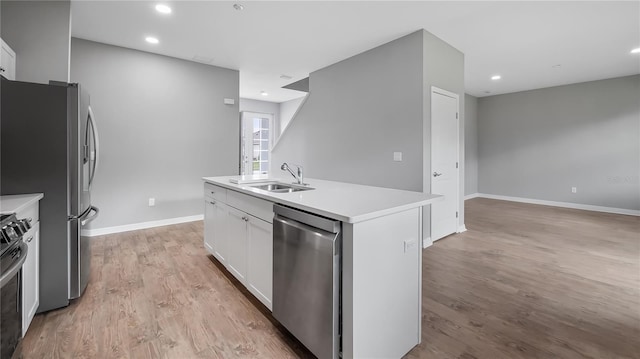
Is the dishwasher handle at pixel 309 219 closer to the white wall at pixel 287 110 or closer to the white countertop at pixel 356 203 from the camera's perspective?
the white countertop at pixel 356 203

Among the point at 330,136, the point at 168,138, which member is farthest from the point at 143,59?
the point at 330,136

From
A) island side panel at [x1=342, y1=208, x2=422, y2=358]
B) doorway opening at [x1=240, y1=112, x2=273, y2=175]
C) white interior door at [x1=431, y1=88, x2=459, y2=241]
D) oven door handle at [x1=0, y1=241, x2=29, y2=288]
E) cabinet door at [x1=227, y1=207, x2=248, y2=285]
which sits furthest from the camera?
doorway opening at [x1=240, y1=112, x2=273, y2=175]

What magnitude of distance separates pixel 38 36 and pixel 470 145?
8.28 meters

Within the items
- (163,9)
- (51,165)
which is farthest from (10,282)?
(163,9)

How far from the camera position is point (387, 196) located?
1818mm

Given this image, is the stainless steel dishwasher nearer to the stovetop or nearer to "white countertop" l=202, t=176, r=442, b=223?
"white countertop" l=202, t=176, r=442, b=223

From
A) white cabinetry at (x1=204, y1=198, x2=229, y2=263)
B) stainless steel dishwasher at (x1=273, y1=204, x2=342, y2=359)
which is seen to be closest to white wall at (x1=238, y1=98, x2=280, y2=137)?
white cabinetry at (x1=204, y1=198, x2=229, y2=263)

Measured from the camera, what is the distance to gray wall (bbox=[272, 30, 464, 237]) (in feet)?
11.7

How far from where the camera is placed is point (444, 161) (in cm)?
392

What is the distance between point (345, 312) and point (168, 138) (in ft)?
14.2

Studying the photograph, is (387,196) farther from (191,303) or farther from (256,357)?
(191,303)

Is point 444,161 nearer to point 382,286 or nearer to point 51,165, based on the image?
point 382,286

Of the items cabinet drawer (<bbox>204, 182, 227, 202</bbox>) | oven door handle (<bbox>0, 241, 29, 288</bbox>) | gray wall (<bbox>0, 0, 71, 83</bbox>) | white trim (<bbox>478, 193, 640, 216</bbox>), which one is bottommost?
white trim (<bbox>478, 193, 640, 216</bbox>)

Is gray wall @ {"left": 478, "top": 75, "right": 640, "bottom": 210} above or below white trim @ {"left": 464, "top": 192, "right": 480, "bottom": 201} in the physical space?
above
